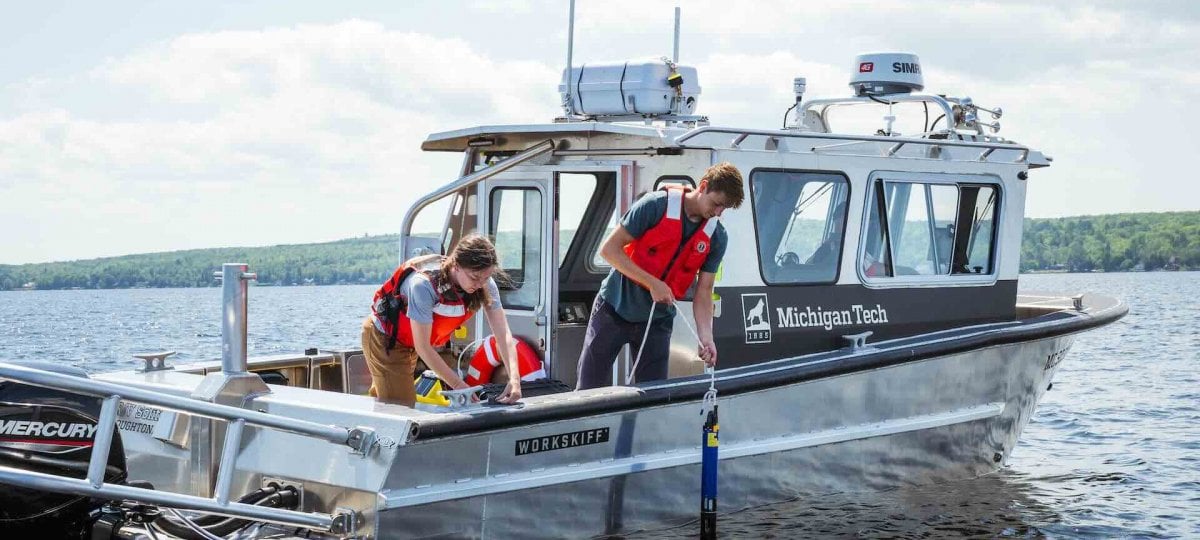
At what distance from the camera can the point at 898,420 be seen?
7.28 metres

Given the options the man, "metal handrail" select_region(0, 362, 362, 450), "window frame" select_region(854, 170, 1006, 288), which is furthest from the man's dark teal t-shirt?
"metal handrail" select_region(0, 362, 362, 450)

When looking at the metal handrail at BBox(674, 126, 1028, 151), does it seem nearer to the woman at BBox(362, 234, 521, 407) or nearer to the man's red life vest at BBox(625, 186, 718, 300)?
the man's red life vest at BBox(625, 186, 718, 300)

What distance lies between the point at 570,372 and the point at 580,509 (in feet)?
4.72

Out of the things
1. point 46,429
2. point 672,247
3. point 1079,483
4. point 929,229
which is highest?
point 929,229

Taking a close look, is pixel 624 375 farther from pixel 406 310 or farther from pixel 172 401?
pixel 172 401

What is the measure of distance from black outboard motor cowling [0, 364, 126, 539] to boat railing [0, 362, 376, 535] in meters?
0.07

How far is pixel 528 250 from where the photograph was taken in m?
7.19

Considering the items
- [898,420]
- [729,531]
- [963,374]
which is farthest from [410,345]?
[963,374]

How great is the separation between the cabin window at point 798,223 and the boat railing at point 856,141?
0.67 feet

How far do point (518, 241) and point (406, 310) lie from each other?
5.13ft

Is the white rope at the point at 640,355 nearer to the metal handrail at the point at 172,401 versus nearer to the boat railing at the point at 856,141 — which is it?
the boat railing at the point at 856,141

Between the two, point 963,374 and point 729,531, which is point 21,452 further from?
point 963,374

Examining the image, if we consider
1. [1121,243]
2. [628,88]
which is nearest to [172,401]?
[628,88]

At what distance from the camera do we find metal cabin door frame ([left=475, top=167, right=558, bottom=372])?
22.5 feet
